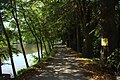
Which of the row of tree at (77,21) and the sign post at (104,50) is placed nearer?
the sign post at (104,50)

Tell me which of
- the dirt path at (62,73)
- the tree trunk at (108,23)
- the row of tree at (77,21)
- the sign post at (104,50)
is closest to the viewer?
the dirt path at (62,73)

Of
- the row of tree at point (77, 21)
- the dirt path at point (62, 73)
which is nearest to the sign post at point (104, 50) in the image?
the row of tree at point (77, 21)

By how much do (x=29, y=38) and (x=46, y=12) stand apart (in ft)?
22.1

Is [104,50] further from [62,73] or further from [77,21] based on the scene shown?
[77,21]

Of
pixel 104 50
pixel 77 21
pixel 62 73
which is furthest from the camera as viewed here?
pixel 77 21

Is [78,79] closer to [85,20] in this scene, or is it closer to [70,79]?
[70,79]

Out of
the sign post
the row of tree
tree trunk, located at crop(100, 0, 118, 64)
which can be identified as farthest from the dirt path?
tree trunk, located at crop(100, 0, 118, 64)

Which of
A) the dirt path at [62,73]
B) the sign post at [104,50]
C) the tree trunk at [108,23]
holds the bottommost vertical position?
the dirt path at [62,73]

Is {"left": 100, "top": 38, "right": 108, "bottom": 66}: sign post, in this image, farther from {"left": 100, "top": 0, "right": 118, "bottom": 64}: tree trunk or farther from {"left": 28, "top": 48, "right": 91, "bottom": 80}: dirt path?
{"left": 28, "top": 48, "right": 91, "bottom": 80}: dirt path

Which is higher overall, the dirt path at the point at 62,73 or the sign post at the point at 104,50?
the sign post at the point at 104,50

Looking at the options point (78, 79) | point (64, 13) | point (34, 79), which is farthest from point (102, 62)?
point (64, 13)

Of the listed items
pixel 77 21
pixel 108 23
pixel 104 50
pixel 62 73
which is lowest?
pixel 62 73

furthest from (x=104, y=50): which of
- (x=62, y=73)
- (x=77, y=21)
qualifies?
(x=77, y=21)

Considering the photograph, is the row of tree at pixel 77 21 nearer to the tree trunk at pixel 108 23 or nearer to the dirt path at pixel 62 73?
the tree trunk at pixel 108 23
